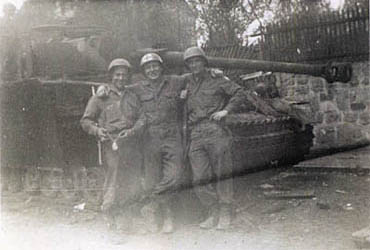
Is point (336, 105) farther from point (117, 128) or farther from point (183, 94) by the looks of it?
point (117, 128)

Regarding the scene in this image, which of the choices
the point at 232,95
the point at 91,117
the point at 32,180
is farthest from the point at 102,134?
the point at 32,180

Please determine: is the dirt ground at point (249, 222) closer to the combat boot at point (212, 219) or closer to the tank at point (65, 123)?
the combat boot at point (212, 219)

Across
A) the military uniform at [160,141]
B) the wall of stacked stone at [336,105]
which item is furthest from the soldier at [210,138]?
the wall of stacked stone at [336,105]

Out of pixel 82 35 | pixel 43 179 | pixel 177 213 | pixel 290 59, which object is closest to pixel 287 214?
pixel 177 213

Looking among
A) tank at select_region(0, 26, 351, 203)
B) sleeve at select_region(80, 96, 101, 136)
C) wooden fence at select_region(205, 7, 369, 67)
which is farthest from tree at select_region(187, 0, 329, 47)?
sleeve at select_region(80, 96, 101, 136)

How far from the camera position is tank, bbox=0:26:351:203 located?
7223mm

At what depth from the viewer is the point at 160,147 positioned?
556 centimetres

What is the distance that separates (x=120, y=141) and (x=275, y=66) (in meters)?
4.14

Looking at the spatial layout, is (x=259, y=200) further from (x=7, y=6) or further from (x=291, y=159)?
(x=7, y=6)

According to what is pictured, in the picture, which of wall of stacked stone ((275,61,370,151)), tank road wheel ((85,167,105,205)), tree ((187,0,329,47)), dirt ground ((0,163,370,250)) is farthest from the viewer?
tree ((187,0,329,47))

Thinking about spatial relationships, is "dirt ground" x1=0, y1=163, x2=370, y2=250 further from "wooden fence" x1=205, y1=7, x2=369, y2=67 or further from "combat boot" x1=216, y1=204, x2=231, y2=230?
"wooden fence" x1=205, y1=7, x2=369, y2=67

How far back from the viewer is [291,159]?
29.7ft

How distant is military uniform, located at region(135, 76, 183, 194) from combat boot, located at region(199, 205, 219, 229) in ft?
1.64

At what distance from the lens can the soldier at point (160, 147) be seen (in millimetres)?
5523
